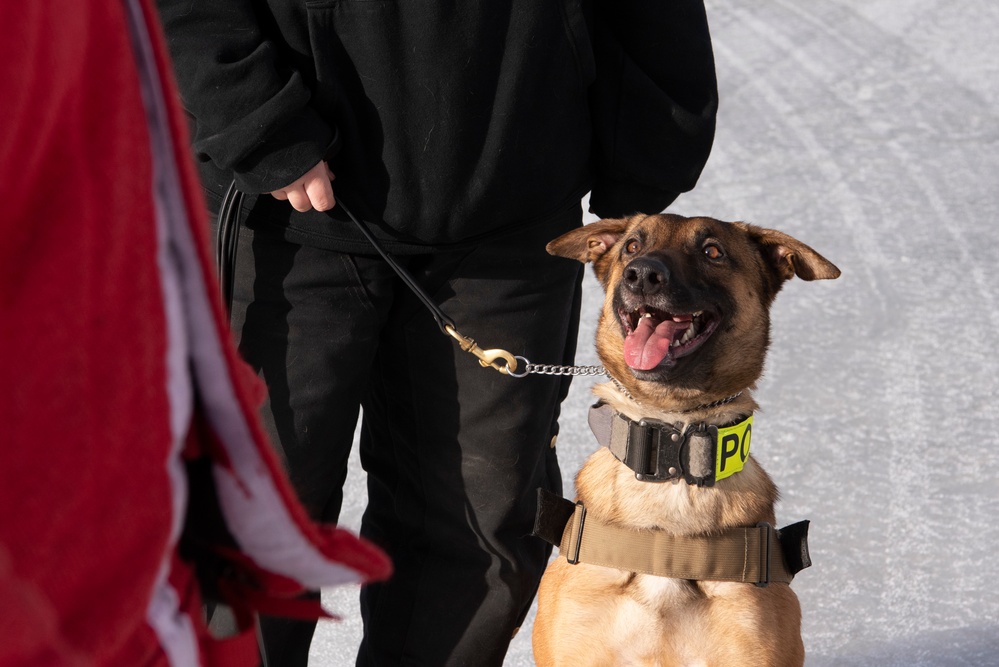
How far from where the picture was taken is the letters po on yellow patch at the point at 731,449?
1.97m

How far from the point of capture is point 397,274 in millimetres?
1903

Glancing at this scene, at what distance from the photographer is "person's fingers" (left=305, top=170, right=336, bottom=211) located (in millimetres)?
1704

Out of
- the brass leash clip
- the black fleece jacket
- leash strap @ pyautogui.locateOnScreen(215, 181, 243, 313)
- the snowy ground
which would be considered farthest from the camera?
the snowy ground

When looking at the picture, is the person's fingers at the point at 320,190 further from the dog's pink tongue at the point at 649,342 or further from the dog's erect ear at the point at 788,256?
the dog's erect ear at the point at 788,256

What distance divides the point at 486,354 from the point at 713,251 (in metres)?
0.59

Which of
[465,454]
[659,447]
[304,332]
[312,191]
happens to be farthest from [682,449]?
[312,191]

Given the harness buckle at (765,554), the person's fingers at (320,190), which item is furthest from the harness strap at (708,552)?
the person's fingers at (320,190)

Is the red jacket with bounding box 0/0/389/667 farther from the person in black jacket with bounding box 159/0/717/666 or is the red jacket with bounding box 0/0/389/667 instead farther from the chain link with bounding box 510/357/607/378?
the chain link with bounding box 510/357/607/378

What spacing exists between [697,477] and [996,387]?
6.29 feet

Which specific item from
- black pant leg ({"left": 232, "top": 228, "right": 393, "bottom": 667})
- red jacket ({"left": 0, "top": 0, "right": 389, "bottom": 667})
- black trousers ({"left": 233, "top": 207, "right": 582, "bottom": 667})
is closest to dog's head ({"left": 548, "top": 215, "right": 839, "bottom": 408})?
black trousers ({"left": 233, "top": 207, "right": 582, "bottom": 667})

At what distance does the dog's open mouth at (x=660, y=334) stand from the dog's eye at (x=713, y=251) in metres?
0.13

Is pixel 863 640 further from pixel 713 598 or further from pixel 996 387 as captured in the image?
pixel 996 387

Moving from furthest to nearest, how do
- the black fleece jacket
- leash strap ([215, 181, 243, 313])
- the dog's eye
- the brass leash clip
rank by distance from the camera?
the dog's eye
the brass leash clip
leash strap ([215, 181, 243, 313])
the black fleece jacket

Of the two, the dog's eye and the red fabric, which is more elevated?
the red fabric
